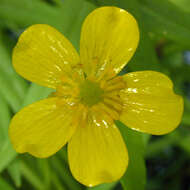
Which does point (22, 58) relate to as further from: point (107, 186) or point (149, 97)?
point (107, 186)

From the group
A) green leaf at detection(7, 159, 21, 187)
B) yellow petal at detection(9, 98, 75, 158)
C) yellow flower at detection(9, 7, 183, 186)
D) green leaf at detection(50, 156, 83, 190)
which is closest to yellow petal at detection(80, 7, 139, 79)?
yellow flower at detection(9, 7, 183, 186)

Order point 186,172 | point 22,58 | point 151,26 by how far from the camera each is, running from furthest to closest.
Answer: point 186,172 < point 151,26 < point 22,58

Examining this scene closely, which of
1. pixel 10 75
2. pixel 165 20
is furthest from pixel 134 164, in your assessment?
pixel 10 75

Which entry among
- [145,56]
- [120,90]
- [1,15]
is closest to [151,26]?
[145,56]

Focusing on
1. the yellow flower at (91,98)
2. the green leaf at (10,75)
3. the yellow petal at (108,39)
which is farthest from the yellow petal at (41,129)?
the green leaf at (10,75)

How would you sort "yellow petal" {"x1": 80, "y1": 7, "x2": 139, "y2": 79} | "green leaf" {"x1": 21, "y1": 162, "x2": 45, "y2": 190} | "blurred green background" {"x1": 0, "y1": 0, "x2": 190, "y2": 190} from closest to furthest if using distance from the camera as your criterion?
"yellow petal" {"x1": 80, "y1": 7, "x2": 139, "y2": 79} → "blurred green background" {"x1": 0, "y1": 0, "x2": 190, "y2": 190} → "green leaf" {"x1": 21, "y1": 162, "x2": 45, "y2": 190}

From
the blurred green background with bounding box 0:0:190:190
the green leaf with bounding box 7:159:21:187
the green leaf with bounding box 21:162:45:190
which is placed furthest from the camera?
the green leaf with bounding box 21:162:45:190

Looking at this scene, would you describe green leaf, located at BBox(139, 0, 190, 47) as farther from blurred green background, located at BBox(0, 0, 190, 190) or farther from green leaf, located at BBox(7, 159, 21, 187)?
green leaf, located at BBox(7, 159, 21, 187)
